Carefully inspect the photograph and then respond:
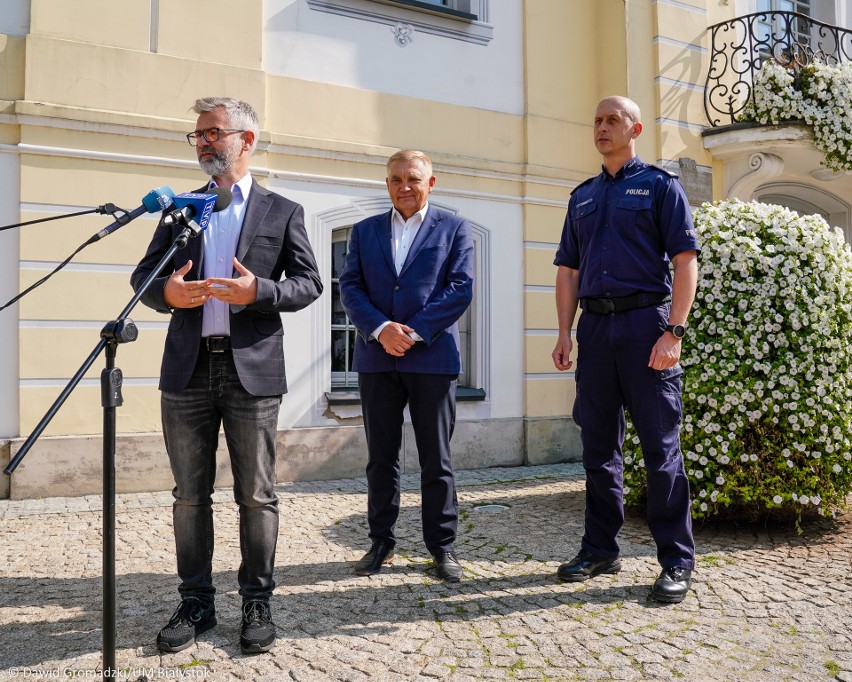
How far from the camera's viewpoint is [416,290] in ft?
12.3

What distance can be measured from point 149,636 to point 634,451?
3064 mm

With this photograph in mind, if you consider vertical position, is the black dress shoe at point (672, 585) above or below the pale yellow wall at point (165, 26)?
below

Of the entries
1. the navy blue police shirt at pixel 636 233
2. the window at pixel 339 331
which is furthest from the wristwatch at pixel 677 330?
the window at pixel 339 331

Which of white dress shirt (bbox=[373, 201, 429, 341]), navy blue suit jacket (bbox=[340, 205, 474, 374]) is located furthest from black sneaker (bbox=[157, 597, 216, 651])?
white dress shirt (bbox=[373, 201, 429, 341])

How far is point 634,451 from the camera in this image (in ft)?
15.6

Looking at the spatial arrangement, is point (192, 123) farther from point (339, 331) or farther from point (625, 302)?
point (625, 302)

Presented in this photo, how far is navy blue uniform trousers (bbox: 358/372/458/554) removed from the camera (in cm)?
373

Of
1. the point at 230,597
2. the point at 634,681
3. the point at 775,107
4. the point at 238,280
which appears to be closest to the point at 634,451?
the point at 634,681

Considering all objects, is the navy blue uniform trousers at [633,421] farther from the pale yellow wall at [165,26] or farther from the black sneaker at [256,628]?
the pale yellow wall at [165,26]

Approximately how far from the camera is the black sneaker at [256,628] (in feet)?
9.01

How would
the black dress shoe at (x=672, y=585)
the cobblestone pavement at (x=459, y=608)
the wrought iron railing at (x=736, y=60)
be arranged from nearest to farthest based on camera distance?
the cobblestone pavement at (x=459, y=608), the black dress shoe at (x=672, y=585), the wrought iron railing at (x=736, y=60)

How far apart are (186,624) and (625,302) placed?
7.67 feet

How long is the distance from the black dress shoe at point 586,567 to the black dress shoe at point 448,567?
493 mm

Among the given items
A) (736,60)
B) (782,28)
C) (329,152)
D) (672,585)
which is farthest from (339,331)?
(782,28)
